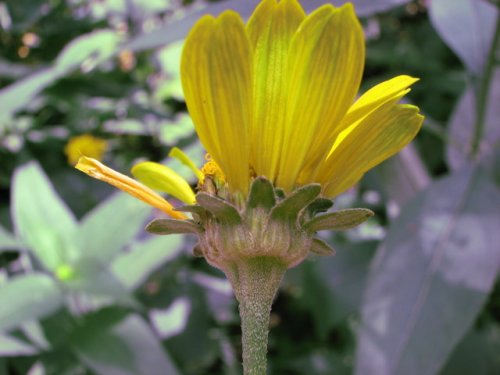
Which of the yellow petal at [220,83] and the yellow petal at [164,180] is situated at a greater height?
the yellow petal at [220,83]

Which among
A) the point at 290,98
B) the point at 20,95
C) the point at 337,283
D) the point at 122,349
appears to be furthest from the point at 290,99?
the point at 337,283

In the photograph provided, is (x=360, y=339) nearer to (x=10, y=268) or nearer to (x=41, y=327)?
(x=41, y=327)

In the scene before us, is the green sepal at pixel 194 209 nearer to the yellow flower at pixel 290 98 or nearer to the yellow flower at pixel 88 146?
the yellow flower at pixel 290 98

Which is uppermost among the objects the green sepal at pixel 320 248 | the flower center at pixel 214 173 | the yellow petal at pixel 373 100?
the yellow petal at pixel 373 100

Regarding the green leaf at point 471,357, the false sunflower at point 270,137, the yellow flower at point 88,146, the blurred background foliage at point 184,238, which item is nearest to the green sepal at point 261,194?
the false sunflower at point 270,137

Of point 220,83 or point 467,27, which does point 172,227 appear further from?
point 467,27

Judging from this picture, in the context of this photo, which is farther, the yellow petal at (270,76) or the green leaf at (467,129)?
the green leaf at (467,129)
